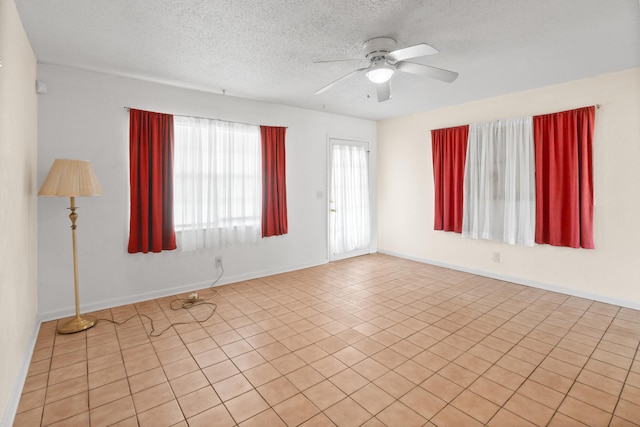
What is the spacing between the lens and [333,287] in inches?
168

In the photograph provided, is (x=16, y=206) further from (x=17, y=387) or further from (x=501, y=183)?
(x=501, y=183)

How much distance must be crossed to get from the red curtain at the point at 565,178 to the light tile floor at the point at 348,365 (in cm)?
83

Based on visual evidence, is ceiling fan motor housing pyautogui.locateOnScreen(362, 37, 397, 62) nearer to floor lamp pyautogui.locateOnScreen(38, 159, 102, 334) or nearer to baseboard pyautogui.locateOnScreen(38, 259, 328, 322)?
floor lamp pyautogui.locateOnScreen(38, 159, 102, 334)

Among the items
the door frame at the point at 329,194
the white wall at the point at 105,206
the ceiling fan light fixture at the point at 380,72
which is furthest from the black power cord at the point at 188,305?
the ceiling fan light fixture at the point at 380,72

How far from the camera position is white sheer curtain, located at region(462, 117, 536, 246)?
13.6 ft

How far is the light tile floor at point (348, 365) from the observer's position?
1.90 m

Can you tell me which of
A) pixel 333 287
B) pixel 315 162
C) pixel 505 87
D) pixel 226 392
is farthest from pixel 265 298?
pixel 505 87

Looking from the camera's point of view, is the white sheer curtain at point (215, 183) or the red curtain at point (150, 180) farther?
the white sheer curtain at point (215, 183)

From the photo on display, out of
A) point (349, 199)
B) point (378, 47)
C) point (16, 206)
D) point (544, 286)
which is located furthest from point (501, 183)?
point (16, 206)

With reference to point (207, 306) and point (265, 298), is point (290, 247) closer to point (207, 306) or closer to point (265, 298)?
point (265, 298)

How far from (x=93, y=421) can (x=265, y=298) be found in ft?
6.96

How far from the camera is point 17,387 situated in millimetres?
2074

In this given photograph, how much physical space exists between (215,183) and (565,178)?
14.6 ft

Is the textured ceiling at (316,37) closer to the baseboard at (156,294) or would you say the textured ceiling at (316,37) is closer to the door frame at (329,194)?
the door frame at (329,194)
